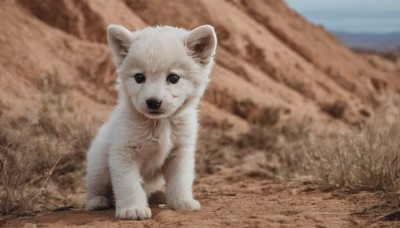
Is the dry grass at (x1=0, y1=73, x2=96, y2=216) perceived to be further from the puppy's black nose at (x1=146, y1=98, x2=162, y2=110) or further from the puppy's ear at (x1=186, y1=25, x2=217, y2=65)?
the puppy's ear at (x1=186, y1=25, x2=217, y2=65)

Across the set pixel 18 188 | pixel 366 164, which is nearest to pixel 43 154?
pixel 18 188

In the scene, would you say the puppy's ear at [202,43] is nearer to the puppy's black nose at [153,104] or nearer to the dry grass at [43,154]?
the puppy's black nose at [153,104]

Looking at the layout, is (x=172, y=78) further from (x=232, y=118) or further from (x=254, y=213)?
(x=232, y=118)

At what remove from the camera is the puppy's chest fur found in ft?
15.3

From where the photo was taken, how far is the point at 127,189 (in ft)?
14.8

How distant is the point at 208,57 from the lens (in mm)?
4738

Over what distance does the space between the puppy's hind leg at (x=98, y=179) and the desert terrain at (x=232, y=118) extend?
175 millimetres

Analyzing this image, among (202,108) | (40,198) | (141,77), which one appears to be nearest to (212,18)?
(202,108)

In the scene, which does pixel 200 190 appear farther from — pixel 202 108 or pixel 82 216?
pixel 202 108

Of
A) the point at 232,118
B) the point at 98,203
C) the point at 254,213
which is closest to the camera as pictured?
the point at 254,213

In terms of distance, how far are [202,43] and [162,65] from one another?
564 mm

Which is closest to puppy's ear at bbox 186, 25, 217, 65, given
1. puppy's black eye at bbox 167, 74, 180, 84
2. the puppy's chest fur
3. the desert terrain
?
puppy's black eye at bbox 167, 74, 180, 84

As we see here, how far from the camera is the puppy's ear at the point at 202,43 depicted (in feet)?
15.2

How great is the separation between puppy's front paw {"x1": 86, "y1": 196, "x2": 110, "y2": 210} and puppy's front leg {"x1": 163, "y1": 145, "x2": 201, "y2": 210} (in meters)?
0.57
